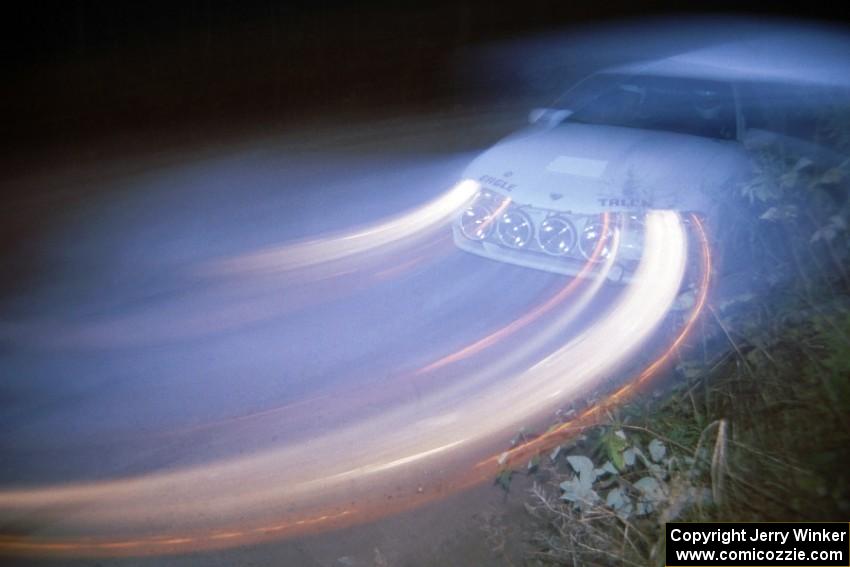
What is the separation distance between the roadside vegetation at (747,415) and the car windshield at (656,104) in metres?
1.41

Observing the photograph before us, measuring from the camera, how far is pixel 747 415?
3.63m

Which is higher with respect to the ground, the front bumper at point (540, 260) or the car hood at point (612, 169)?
the car hood at point (612, 169)

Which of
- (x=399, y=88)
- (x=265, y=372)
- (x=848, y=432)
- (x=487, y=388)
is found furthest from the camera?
(x=399, y=88)

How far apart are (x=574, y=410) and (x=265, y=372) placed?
82.9 inches

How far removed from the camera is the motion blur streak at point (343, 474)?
3.95 meters

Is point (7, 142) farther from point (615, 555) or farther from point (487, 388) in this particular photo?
point (615, 555)

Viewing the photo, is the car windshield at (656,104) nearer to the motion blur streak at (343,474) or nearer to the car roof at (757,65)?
the car roof at (757,65)

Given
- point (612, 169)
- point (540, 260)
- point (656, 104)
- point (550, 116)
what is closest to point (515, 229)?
point (540, 260)

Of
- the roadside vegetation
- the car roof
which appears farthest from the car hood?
the car roof

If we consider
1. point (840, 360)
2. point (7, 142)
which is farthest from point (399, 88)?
point (840, 360)

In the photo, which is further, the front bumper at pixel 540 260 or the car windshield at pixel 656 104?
the car windshield at pixel 656 104

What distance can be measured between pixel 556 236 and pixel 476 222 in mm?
710

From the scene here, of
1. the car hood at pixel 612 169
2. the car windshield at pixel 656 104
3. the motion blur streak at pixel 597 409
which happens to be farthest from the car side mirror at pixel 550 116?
the motion blur streak at pixel 597 409

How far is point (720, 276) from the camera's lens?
4438mm
